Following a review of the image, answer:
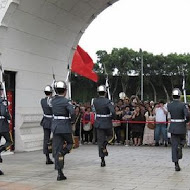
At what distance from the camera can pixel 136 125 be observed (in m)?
16.0

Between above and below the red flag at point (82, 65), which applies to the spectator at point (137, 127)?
below

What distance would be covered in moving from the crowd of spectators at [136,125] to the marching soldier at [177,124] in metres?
5.54

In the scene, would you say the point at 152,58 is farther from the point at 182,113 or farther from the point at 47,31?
the point at 182,113

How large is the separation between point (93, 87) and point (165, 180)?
52.0m

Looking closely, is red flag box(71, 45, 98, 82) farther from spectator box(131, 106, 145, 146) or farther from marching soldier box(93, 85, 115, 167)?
marching soldier box(93, 85, 115, 167)

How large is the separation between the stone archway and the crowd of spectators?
84.9 inches

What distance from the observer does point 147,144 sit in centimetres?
1614

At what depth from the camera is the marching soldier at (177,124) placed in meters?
9.87

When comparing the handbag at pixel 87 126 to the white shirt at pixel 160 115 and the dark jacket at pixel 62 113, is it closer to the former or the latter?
the white shirt at pixel 160 115

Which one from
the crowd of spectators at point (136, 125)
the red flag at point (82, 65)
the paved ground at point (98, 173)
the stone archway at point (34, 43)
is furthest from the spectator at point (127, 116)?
the paved ground at point (98, 173)

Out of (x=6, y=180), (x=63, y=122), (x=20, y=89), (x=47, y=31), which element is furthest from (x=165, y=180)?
(x=47, y=31)

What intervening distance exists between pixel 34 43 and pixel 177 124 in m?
6.01

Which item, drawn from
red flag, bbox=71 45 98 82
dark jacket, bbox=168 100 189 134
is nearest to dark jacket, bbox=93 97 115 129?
dark jacket, bbox=168 100 189 134

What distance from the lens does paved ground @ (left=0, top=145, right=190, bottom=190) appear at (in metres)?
8.05
